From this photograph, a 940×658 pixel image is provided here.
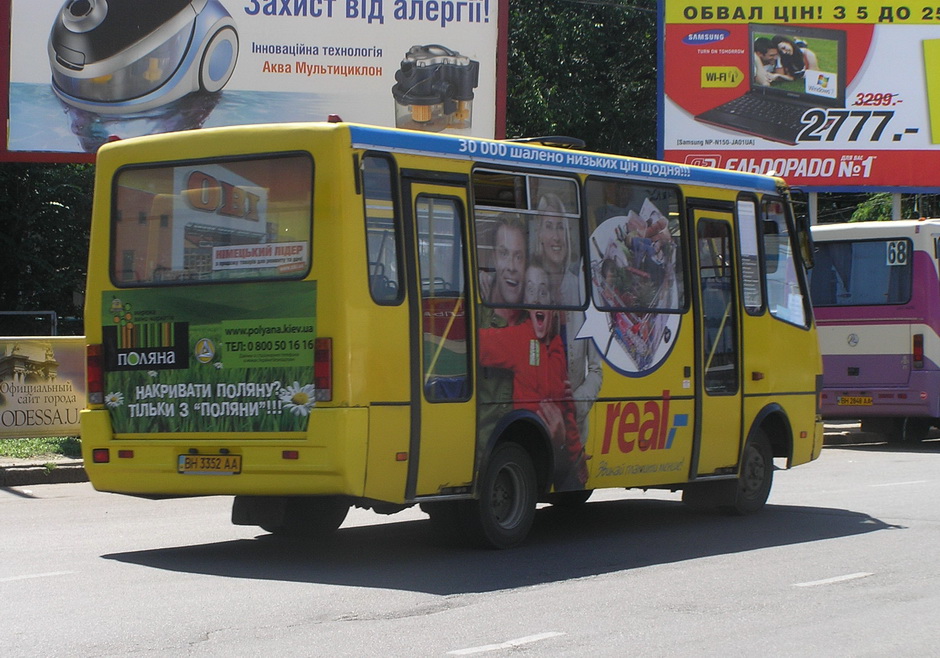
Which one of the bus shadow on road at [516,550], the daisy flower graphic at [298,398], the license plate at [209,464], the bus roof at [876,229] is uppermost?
the bus roof at [876,229]

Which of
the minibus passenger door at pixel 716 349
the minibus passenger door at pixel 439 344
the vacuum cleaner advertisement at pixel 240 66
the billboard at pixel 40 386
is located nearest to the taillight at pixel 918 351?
the vacuum cleaner advertisement at pixel 240 66

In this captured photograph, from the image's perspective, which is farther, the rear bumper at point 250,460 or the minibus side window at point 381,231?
the minibus side window at point 381,231

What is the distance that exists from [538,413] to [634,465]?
1.32 meters

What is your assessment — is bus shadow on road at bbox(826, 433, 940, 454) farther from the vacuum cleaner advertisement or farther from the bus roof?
the vacuum cleaner advertisement

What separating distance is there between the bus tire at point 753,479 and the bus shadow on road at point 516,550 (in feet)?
0.40

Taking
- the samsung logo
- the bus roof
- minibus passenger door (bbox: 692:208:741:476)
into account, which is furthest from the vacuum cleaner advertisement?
minibus passenger door (bbox: 692:208:741:476)

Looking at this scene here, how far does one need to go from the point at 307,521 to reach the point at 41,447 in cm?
693

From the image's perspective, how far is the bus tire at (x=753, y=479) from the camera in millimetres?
12781

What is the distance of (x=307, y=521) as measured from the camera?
10.9 metres

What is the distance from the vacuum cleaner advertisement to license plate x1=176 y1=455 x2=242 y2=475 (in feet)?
45.8

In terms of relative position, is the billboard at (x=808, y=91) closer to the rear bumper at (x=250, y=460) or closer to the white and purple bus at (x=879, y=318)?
the white and purple bus at (x=879, y=318)

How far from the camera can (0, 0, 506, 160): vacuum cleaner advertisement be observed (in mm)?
23062

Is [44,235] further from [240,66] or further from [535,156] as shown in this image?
[535,156]

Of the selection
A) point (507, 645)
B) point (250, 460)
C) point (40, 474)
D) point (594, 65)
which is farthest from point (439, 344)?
point (594, 65)
